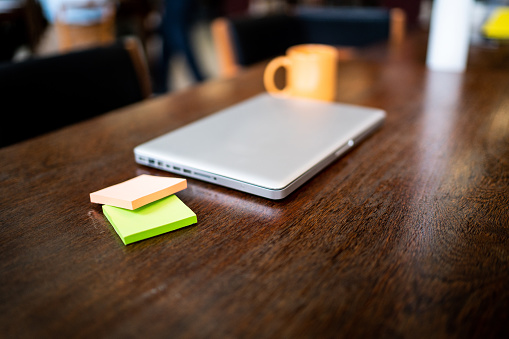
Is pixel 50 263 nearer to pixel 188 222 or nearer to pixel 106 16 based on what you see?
pixel 188 222

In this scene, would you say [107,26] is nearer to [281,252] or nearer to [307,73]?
[307,73]

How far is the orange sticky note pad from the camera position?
40cm

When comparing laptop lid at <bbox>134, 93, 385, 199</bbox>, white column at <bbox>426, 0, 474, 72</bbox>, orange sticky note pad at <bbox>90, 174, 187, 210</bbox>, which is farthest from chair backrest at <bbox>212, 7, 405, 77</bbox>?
orange sticky note pad at <bbox>90, 174, 187, 210</bbox>

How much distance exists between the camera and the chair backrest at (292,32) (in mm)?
1292

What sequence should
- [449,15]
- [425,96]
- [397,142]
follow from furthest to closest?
1. [449,15]
2. [425,96]
3. [397,142]

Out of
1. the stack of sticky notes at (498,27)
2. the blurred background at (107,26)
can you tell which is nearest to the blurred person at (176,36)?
the blurred background at (107,26)

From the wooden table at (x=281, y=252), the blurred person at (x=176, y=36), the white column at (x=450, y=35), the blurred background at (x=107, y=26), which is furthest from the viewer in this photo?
the blurred person at (x=176, y=36)

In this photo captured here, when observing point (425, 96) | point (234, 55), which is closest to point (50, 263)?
point (425, 96)

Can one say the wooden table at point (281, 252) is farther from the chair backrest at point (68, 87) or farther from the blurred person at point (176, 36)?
the blurred person at point (176, 36)

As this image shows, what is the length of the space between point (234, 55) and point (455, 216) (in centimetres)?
102

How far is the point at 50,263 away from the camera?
1.12 ft

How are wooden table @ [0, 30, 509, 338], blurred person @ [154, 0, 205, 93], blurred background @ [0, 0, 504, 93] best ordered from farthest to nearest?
blurred person @ [154, 0, 205, 93] < blurred background @ [0, 0, 504, 93] < wooden table @ [0, 30, 509, 338]

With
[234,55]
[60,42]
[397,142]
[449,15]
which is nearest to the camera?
[397,142]

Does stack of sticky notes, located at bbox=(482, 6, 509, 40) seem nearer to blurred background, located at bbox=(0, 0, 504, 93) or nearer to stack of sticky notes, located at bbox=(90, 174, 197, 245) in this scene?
blurred background, located at bbox=(0, 0, 504, 93)
